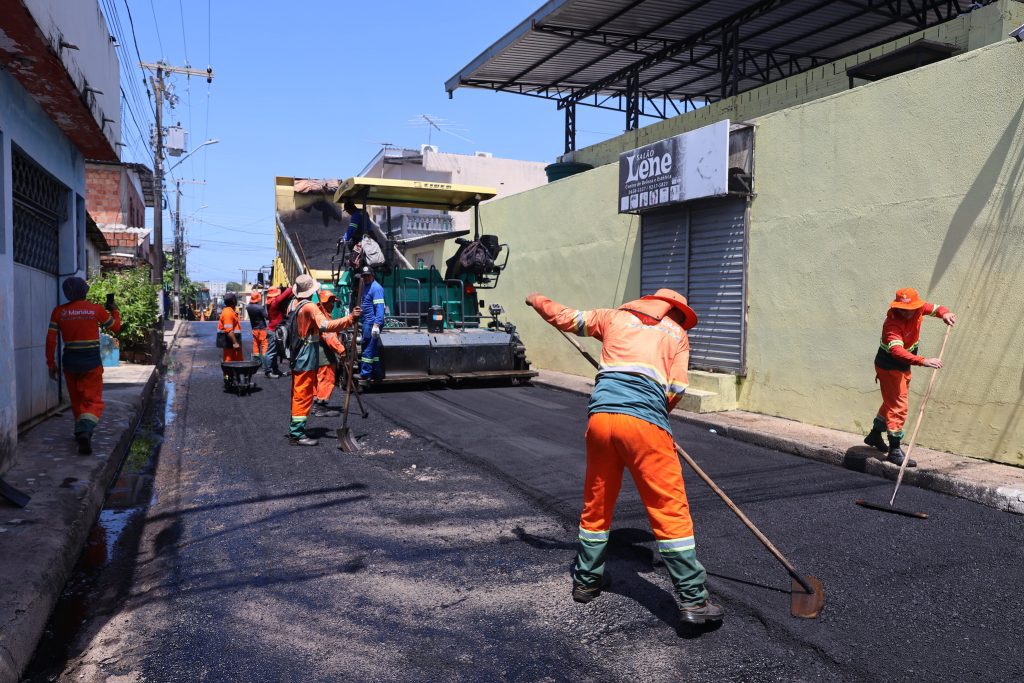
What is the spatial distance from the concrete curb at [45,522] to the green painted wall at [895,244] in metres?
6.91

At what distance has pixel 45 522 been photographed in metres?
4.32

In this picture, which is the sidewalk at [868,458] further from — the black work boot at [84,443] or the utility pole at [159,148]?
the utility pole at [159,148]

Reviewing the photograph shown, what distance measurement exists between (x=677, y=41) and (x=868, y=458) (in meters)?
11.3

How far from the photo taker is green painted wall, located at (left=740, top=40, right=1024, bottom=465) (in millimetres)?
6316

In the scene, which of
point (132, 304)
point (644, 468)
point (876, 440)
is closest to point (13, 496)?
point (644, 468)

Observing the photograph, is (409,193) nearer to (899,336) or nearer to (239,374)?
(239,374)

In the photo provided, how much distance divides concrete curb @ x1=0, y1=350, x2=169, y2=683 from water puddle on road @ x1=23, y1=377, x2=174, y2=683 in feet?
0.17

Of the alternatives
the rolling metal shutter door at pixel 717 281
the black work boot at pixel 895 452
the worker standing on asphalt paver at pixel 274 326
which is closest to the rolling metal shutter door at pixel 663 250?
the rolling metal shutter door at pixel 717 281

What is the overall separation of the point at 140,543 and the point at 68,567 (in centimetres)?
53

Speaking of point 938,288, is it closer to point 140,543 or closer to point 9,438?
point 140,543

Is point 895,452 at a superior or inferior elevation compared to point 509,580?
superior

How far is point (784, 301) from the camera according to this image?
860 cm

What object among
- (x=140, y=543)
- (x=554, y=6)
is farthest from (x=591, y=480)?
(x=554, y=6)

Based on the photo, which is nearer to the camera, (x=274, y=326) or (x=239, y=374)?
(x=239, y=374)
